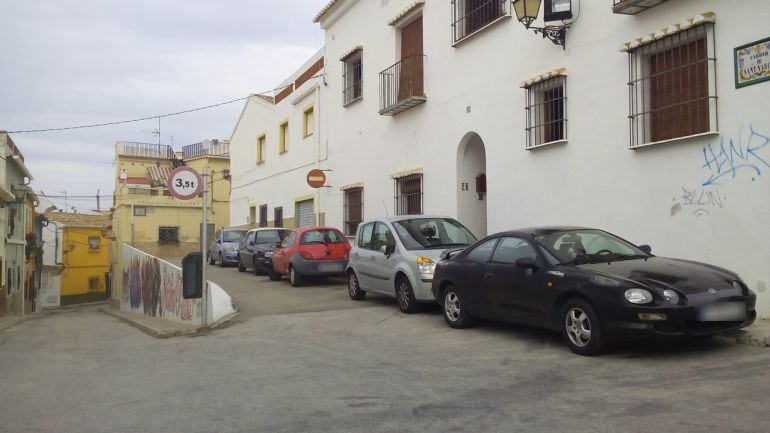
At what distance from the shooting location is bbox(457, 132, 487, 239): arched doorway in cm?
1406

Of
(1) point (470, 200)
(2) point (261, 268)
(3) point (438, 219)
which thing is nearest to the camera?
(3) point (438, 219)

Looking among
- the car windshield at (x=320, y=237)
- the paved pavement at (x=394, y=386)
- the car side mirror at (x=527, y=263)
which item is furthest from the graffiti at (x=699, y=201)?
the car windshield at (x=320, y=237)

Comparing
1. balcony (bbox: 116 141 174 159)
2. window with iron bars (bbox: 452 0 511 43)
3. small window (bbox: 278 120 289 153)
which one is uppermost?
balcony (bbox: 116 141 174 159)

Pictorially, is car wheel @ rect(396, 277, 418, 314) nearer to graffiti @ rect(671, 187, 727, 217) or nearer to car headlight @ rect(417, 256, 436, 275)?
car headlight @ rect(417, 256, 436, 275)

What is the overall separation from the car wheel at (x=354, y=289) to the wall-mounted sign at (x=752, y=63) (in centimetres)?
705

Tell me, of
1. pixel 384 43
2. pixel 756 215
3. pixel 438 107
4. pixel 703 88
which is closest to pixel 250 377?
pixel 756 215

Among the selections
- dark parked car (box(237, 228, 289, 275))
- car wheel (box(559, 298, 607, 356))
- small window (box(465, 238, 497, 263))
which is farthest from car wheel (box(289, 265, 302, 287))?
car wheel (box(559, 298, 607, 356))

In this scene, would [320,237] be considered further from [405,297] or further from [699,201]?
[699,201]

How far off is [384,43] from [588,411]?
13965 millimetres

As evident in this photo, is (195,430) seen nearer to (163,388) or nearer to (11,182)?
(163,388)

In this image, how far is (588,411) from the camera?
483 cm

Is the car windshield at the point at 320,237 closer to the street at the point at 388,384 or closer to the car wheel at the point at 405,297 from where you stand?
the car wheel at the point at 405,297

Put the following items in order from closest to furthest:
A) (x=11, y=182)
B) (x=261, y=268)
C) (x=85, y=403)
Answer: (x=85, y=403) → (x=261, y=268) → (x=11, y=182)

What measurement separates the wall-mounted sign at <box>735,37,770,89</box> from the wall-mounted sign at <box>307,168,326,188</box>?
1326 centimetres
